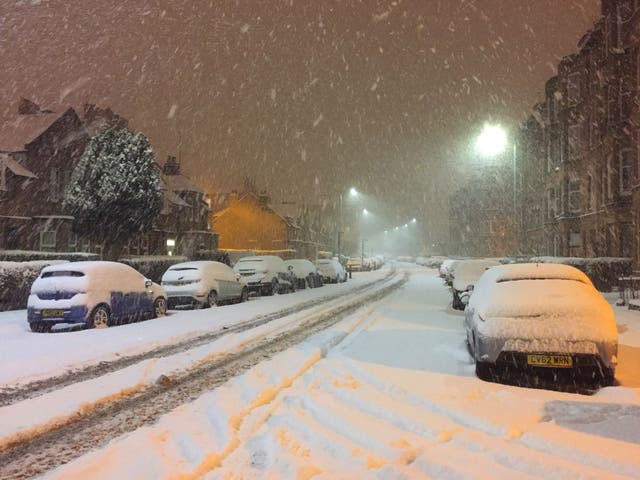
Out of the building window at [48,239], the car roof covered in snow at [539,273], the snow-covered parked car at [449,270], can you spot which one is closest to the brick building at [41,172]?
the building window at [48,239]

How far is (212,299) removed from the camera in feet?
61.0

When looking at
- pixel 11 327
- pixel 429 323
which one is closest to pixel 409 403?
pixel 429 323

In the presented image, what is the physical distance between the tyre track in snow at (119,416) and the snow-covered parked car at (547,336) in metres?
3.80

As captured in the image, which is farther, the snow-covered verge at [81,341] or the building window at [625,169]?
the building window at [625,169]

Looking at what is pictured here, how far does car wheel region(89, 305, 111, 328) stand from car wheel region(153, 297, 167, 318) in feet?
6.97

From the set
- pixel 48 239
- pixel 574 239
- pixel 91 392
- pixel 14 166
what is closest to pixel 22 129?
pixel 14 166

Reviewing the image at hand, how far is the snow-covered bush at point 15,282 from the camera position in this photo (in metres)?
16.9

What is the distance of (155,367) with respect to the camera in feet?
27.5

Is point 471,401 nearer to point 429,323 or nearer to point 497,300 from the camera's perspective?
point 497,300

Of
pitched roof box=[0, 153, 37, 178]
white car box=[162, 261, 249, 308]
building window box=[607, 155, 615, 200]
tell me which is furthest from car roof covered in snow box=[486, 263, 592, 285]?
pitched roof box=[0, 153, 37, 178]

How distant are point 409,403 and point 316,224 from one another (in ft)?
289

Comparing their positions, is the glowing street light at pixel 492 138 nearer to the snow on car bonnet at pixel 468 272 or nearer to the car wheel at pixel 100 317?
the snow on car bonnet at pixel 468 272

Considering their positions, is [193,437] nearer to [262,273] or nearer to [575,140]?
[262,273]

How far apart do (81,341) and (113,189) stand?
54.2ft
